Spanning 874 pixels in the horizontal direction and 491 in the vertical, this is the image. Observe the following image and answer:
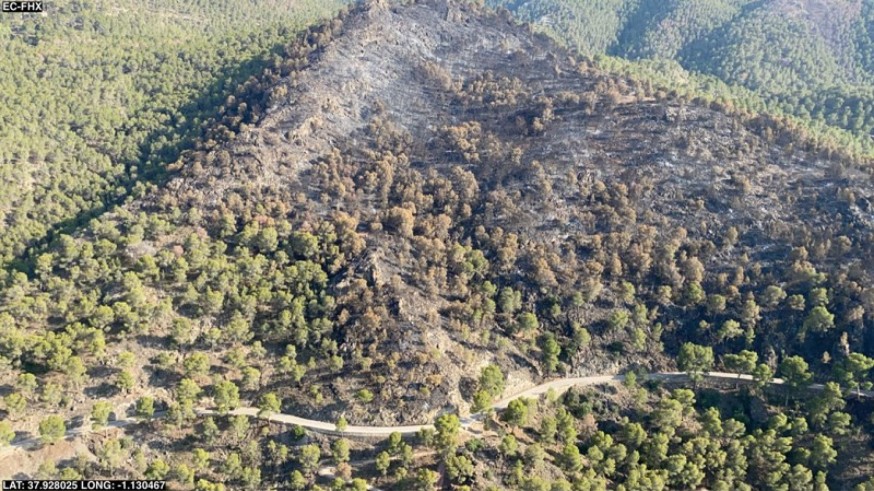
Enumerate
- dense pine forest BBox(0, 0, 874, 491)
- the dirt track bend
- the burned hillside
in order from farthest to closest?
the burned hillside < dense pine forest BBox(0, 0, 874, 491) < the dirt track bend

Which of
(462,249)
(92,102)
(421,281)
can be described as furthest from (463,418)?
(92,102)

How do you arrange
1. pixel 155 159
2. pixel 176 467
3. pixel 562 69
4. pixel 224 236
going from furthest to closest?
pixel 562 69 < pixel 155 159 < pixel 224 236 < pixel 176 467

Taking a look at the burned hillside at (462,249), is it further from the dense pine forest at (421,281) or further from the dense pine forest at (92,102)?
the dense pine forest at (92,102)

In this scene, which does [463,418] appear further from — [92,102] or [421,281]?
[92,102]

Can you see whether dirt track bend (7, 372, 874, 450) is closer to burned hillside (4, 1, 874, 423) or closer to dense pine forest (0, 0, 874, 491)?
dense pine forest (0, 0, 874, 491)

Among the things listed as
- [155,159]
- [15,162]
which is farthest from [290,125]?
[15,162]

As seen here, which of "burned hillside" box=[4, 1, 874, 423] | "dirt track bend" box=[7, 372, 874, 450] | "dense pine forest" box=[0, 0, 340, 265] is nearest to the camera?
"dirt track bend" box=[7, 372, 874, 450]

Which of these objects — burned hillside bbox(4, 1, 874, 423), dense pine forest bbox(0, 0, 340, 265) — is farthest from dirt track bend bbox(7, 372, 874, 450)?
dense pine forest bbox(0, 0, 340, 265)

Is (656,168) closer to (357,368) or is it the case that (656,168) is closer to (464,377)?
(464,377)
